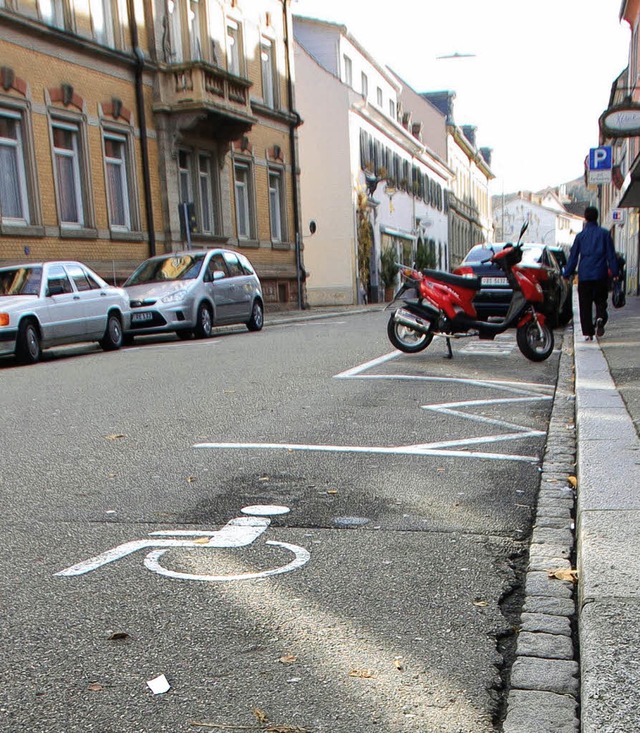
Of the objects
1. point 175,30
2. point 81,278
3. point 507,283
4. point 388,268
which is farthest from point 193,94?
point 388,268

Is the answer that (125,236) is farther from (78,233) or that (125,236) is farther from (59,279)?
(59,279)

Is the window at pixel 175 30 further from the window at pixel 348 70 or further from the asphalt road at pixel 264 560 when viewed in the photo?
the asphalt road at pixel 264 560

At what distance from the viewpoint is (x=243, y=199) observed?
2861cm

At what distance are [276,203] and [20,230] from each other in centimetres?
1337

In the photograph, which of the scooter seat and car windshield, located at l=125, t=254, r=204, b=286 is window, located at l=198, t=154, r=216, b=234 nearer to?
car windshield, located at l=125, t=254, r=204, b=286

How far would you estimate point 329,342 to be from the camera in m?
13.8

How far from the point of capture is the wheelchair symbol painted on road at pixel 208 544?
3.37 m

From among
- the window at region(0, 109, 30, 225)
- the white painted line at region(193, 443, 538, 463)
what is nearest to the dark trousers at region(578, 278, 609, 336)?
the white painted line at region(193, 443, 538, 463)

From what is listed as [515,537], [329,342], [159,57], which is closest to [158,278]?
[329,342]

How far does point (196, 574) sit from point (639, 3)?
3139cm

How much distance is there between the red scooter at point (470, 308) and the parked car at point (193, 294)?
631 centimetres

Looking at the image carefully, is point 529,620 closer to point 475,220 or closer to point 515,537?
point 515,537

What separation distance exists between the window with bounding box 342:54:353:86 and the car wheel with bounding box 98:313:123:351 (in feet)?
93.7

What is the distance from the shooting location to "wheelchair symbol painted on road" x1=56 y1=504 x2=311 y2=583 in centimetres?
337
